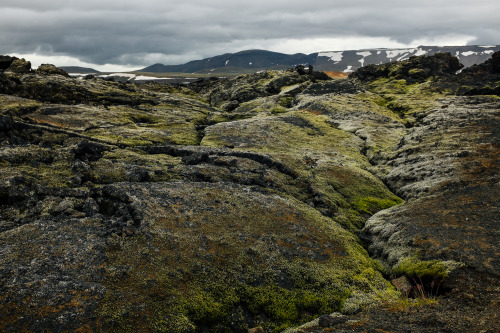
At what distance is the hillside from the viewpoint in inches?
528

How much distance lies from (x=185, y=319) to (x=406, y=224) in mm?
17662

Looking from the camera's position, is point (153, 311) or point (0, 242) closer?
point (153, 311)

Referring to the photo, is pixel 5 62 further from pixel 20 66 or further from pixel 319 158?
pixel 319 158

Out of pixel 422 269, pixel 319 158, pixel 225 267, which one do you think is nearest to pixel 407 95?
pixel 319 158

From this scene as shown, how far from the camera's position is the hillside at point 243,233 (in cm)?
1342

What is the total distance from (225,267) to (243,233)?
3.42m

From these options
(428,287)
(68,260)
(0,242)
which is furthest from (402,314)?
(0,242)

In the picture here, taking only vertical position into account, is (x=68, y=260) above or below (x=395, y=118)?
below

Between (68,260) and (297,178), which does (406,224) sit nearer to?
(297,178)

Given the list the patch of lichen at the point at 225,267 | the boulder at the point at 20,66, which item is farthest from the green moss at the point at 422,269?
the boulder at the point at 20,66

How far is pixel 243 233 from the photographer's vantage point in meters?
19.7

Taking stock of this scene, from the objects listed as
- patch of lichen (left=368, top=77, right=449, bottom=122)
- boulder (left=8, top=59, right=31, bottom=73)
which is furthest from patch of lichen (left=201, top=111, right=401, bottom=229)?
boulder (left=8, top=59, right=31, bottom=73)

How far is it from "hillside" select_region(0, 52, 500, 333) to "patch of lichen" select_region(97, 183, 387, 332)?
0.08 meters

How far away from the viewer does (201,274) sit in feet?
51.9
